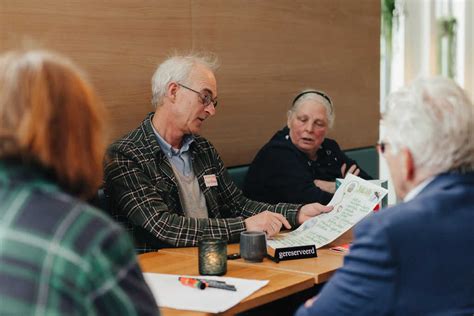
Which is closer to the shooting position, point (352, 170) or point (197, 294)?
point (197, 294)

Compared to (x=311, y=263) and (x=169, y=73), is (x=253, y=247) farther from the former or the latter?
(x=169, y=73)

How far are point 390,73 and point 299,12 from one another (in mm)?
2136

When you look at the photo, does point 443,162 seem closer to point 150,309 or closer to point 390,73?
point 150,309

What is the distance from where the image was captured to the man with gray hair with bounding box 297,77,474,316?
61.7 inches

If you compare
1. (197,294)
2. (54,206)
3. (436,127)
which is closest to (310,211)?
(197,294)

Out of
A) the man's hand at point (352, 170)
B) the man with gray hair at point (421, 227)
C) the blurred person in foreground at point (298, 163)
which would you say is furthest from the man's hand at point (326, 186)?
the man with gray hair at point (421, 227)

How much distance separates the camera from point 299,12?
13.8 feet

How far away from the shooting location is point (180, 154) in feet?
10.0

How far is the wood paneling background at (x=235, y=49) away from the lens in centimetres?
299

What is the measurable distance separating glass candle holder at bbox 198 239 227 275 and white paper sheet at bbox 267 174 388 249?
40 centimetres

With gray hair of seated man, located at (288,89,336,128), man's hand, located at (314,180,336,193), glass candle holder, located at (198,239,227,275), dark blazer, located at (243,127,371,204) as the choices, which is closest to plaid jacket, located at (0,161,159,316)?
glass candle holder, located at (198,239,227,275)

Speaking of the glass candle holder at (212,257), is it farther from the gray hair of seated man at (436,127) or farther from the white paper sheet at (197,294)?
the gray hair of seated man at (436,127)

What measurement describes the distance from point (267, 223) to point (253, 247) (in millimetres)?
303

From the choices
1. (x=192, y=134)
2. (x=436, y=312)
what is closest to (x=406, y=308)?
(x=436, y=312)
